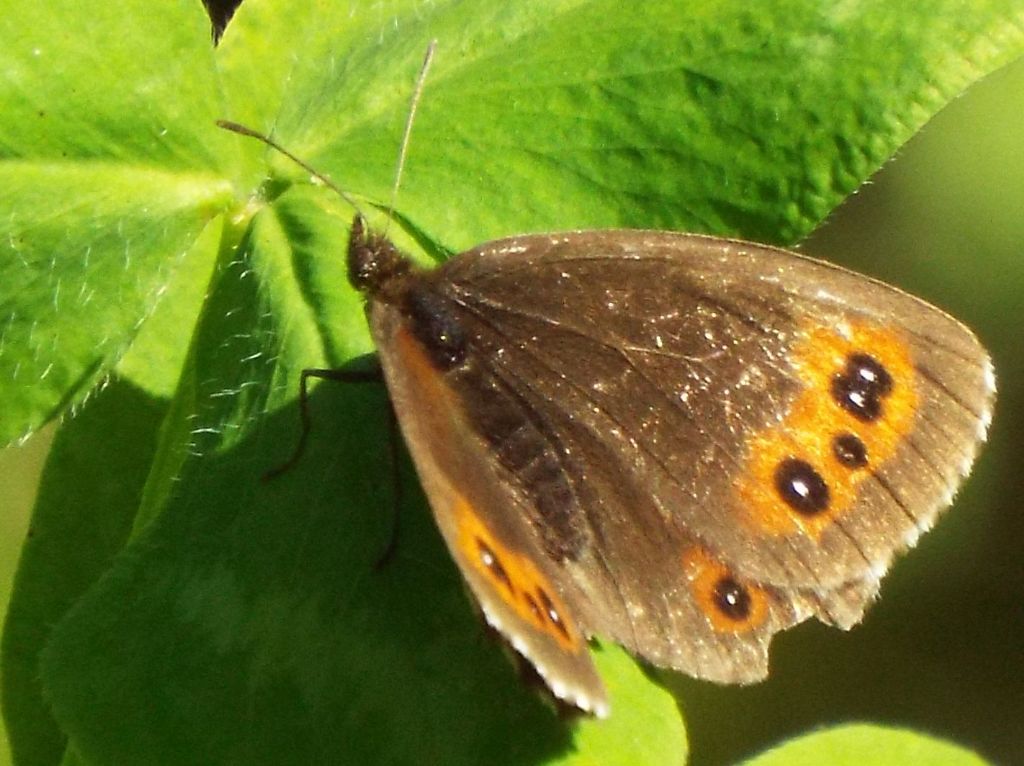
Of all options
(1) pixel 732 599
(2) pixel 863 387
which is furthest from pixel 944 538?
(1) pixel 732 599

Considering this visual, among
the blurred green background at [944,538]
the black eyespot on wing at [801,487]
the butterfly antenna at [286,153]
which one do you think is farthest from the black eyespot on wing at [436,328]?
the blurred green background at [944,538]

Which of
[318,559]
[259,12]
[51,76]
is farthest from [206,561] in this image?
[259,12]

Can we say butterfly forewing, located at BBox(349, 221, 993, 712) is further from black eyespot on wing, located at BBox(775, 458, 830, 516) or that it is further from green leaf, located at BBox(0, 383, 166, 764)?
green leaf, located at BBox(0, 383, 166, 764)

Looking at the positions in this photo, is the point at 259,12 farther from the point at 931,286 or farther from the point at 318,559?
the point at 931,286

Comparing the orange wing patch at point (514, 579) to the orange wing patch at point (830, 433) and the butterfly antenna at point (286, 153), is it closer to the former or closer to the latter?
the orange wing patch at point (830, 433)

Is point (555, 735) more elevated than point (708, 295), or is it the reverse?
point (708, 295)

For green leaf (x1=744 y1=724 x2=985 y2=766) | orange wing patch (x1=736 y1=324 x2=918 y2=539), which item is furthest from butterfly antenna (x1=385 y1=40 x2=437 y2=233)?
green leaf (x1=744 y1=724 x2=985 y2=766)
